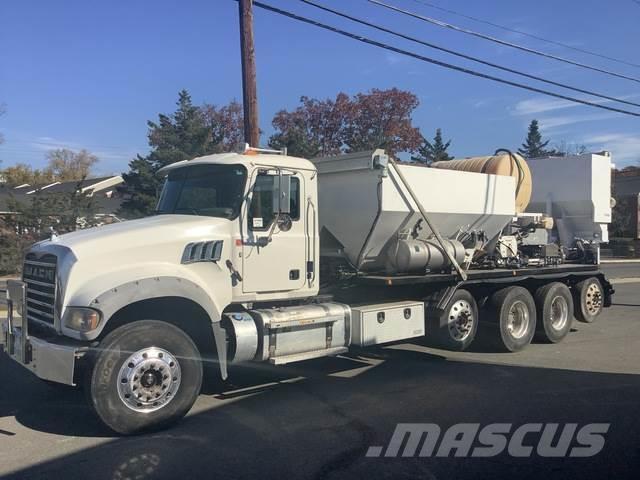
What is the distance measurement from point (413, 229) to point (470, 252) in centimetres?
Answer: 157

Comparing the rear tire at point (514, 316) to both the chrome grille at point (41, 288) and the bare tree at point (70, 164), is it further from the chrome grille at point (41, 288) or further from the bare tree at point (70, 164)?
the bare tree at point (70, 164)

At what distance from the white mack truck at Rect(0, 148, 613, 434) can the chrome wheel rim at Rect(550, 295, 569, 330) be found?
1.1 inches

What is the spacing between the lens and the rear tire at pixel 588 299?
12109 mm

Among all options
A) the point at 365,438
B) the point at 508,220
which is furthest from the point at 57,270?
the point at 508,220

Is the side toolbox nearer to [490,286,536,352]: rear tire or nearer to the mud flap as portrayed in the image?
[490,286,536,352]: rear tire

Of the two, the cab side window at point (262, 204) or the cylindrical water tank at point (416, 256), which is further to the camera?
the cylindrical water tank at point (416, 256)

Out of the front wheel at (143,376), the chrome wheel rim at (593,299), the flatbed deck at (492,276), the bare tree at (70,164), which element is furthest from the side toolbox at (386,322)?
the bare tree at (70,164)

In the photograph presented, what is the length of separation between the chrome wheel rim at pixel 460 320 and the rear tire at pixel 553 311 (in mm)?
1813

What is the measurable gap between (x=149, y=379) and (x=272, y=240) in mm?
2186

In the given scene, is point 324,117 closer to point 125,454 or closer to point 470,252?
point 470,252

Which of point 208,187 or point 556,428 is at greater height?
point 208,187

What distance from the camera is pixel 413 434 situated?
579 centimetres

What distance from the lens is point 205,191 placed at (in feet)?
23.9

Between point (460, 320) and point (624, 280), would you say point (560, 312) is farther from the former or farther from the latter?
point (624, 280)
